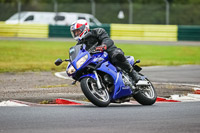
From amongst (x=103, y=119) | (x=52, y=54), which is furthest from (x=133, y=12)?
(x=103, y=119)

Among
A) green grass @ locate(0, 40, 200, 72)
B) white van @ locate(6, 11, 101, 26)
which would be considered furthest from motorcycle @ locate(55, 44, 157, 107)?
white van @ locate(6, 11, 101, 26)

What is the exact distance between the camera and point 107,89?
9062 millimetres

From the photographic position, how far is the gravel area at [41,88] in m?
10.5

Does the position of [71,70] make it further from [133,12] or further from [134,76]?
[133,12]

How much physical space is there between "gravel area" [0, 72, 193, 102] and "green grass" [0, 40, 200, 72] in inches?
112

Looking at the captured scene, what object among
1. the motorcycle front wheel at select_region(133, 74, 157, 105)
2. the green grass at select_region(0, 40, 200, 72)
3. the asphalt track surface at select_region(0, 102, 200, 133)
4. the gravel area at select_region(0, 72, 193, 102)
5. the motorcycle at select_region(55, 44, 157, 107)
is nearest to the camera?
the asphalt track surface at select_region(0, 102, 200, 133)

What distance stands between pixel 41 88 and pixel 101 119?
4656mm

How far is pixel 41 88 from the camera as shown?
12.0 m

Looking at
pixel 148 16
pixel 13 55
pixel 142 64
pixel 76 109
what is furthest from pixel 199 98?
pixel 148 16

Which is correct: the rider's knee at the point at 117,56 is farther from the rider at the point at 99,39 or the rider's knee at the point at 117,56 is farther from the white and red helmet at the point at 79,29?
the white and red helmet at the point at 79,29

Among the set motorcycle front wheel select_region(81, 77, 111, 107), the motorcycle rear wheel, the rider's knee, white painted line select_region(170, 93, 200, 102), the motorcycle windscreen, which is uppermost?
the motorcycle windscreen

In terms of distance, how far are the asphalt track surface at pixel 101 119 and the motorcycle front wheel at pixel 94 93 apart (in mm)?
116

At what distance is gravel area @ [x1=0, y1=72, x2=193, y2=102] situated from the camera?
10.5 metres

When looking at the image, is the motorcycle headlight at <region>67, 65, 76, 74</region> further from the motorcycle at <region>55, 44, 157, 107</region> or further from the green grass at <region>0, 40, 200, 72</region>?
the green grass at <region>0, 40, 200, 72</region>
